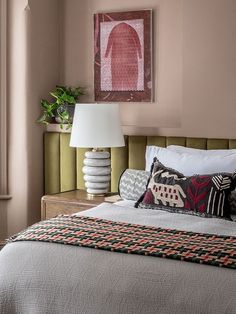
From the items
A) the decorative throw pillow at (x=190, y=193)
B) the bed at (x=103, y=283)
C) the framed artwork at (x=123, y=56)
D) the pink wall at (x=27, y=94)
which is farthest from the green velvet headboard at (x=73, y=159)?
the bed at (x=103, y=283)

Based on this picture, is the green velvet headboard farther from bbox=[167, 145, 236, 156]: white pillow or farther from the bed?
the bed

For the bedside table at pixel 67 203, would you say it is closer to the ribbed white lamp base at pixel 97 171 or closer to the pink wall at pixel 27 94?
the ribbed white lamp base at pixel 97 171

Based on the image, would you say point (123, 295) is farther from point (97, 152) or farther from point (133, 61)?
point (133, 61)

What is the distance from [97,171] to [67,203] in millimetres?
317

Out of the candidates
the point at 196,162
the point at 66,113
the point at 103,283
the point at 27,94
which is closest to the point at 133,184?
the point at 196,162

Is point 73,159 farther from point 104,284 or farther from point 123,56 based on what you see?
point 104,284

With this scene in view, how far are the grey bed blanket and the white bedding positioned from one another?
0.60m

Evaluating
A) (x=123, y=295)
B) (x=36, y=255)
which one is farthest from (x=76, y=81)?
(x=123, y=295)

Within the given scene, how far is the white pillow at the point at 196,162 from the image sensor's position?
3990mm

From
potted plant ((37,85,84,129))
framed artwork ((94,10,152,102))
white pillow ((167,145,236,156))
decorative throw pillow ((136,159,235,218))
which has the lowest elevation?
decorative throw pillow ((136,159,235,218))

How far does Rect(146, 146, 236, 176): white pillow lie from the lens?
3990 millimetres

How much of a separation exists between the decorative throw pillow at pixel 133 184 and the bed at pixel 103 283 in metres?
1.28

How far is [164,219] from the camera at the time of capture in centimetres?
350

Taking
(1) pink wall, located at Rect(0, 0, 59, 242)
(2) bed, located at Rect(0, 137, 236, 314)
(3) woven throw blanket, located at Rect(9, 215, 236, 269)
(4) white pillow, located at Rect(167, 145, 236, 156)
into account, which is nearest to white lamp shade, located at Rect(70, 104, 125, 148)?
(4) white pillow, located at Rect(167, 145, 236, 156)
